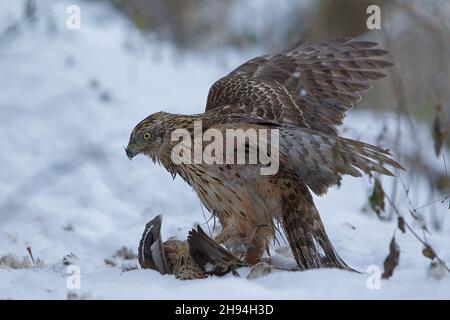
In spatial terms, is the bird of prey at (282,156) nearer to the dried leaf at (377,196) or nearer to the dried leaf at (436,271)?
the dried leaf at (377,196)

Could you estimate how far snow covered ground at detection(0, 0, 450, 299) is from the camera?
14.4ft

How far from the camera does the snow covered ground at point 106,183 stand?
4391 millimetres

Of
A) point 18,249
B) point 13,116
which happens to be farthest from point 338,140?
point 13,116

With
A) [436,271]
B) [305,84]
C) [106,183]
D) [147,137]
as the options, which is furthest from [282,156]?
[106,183]

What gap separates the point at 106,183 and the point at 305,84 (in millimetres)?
2983

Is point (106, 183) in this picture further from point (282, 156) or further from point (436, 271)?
point (436, 271)

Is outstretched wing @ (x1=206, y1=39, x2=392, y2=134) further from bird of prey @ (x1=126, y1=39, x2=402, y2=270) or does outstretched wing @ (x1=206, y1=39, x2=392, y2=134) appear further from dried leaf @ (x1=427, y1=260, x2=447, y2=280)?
dried leaf @ (x1=427, y1=260, x2=447, y2=280)

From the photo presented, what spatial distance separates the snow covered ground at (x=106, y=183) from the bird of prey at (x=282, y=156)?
0.56 metres

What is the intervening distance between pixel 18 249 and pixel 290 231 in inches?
97.1

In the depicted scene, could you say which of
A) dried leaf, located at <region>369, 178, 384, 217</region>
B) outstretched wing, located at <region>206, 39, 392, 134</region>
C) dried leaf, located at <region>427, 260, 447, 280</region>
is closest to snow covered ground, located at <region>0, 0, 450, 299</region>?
dried leaf, located at <region>427, 260, 447, 280</region>

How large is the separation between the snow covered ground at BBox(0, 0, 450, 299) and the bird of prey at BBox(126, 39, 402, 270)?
56cm

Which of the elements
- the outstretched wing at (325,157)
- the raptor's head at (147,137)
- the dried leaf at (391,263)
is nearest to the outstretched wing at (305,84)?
the raptor's head at (147,137)

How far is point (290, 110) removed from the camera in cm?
580
